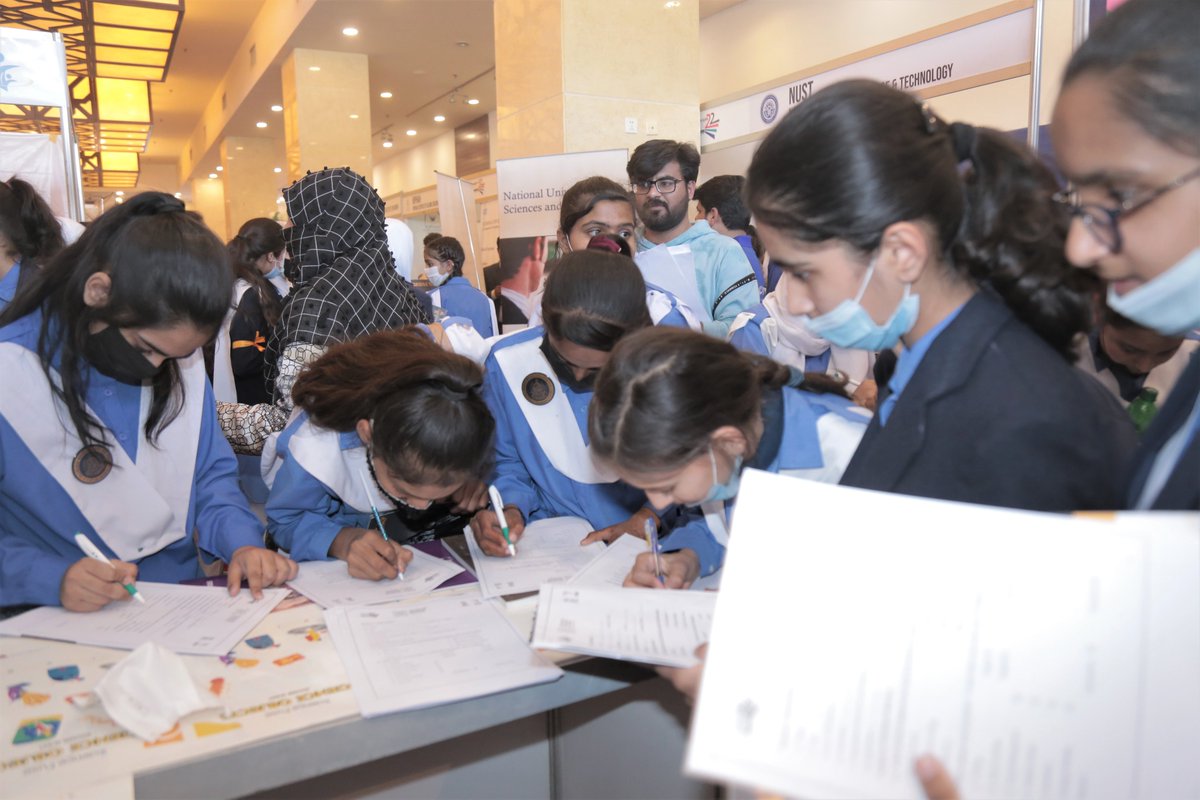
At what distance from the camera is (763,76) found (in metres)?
8.05

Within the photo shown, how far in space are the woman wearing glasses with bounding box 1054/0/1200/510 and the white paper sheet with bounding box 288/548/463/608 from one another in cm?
114

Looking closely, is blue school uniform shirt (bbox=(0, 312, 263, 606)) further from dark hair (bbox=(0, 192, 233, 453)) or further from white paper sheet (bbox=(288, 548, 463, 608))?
white paper sheet (bbox=(288, 548, 463, 608))

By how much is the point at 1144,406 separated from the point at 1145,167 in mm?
1352

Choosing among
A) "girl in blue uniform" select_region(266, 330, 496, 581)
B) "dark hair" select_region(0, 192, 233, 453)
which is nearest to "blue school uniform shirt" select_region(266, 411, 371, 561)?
"girl in blue uniform" select_region(266, 330, 496, 581)

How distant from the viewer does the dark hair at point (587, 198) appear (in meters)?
2.89

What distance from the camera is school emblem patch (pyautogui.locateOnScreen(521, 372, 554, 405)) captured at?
210 centimetres

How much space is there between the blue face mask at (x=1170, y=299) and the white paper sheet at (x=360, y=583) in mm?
1165

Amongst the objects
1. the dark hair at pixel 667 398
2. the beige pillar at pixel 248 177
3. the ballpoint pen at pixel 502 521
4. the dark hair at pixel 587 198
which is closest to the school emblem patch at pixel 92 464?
the ballpoint pen at pixel 502 521

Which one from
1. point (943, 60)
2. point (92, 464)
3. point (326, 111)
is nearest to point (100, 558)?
point (92, 464)

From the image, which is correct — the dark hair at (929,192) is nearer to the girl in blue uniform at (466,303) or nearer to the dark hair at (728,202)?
the dark hair at (728,202)

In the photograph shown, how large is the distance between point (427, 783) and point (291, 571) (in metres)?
0.48

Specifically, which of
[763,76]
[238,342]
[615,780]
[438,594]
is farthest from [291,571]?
[763,76]

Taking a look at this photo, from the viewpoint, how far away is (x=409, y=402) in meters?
1.67

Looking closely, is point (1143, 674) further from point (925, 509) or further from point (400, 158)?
point (400, 158)
